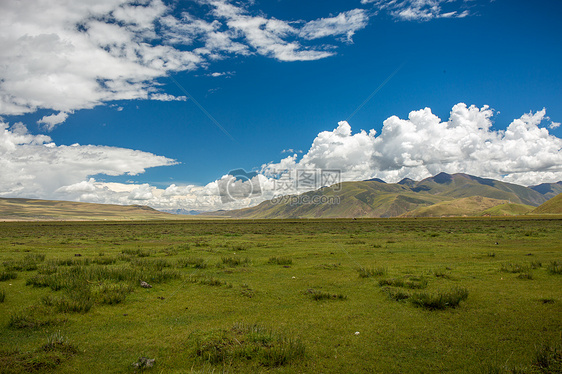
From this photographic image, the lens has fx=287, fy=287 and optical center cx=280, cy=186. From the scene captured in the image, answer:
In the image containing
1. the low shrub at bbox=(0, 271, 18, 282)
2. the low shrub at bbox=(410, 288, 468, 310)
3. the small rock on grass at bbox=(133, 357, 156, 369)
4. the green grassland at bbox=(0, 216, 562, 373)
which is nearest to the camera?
the small rock on grass at bbox=(133, 357, 156, 369)

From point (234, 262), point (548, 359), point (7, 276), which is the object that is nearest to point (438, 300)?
point (548, 359)

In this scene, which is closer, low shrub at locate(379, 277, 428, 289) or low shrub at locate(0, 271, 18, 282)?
low shrub at locate(379, 277, 428, 289)

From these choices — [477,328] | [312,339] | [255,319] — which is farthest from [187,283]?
[477,328]

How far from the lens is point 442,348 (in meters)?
7.04

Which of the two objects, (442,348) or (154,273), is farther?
(154,273)

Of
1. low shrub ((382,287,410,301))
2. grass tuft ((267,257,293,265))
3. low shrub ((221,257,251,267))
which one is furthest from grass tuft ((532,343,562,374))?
low shrub ((221,257,251,267))

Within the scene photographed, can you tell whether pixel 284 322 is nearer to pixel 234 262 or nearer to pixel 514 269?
pixel 234 262

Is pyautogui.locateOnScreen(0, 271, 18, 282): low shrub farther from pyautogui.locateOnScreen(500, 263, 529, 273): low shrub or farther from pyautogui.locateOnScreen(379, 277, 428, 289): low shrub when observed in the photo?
pyautogui.locateOnScreen(500, 263, 529, 273): low shrub

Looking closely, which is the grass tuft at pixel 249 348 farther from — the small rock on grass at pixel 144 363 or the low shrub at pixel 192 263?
the low shrub at pixel 192 263

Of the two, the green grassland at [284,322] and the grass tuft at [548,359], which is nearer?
the grass tuft at [548,359]

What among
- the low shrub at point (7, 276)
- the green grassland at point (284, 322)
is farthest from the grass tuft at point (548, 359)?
the low shrub at point (7, 276)

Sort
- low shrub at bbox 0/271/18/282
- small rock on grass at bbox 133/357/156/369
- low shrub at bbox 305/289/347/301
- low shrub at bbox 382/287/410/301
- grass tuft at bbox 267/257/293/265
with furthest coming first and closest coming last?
grass tuft at bbox 267/257/293/265, low shrub at bbox 0/271/18/282, low shrub at bbox 305/289/347/301, low shrub at bbox 382/287/410/301, small rock on grass at bbox 133/357/156/369

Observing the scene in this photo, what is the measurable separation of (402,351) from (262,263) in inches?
511

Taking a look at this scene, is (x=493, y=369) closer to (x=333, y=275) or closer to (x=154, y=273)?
(x=333, y=275)
